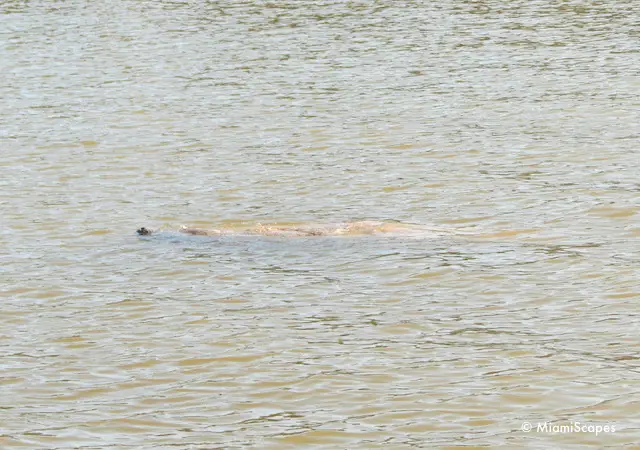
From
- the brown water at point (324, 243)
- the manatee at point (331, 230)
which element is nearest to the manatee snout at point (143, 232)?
the manatee at point (331, 230)

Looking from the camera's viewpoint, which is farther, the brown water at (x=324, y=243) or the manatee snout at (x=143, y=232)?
the manatee snout at (x=143, y=232)

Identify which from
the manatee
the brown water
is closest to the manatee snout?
the manatee

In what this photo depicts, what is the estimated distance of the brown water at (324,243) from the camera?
9.02 m

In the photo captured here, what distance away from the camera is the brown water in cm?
902

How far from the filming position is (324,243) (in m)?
12.9

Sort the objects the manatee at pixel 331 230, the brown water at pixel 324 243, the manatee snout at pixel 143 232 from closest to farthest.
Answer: the brown water at pixel 324 243 < the manatee at pixel 331 230 < the manatee snout at pixel 143 232

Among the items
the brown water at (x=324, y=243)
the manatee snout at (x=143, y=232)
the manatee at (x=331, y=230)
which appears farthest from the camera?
the manatee snout at (x=143, y=232)

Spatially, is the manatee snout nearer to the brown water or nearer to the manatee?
the manatee

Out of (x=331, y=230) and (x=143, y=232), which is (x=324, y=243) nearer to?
(x=331, y=230)

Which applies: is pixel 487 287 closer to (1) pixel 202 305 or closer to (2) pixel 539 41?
(1) pixel 202 305

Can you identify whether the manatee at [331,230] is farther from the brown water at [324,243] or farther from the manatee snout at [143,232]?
the brown water at [324,243]

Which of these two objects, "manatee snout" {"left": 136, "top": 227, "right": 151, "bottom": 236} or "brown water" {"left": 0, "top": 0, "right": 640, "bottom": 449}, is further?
"manatee snout" {"left": 136, "top": 227, "right": 151, "bottom": 236}

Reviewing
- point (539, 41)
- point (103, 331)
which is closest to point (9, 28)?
point (539, 41)

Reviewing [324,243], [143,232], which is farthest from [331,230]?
[143,232]
